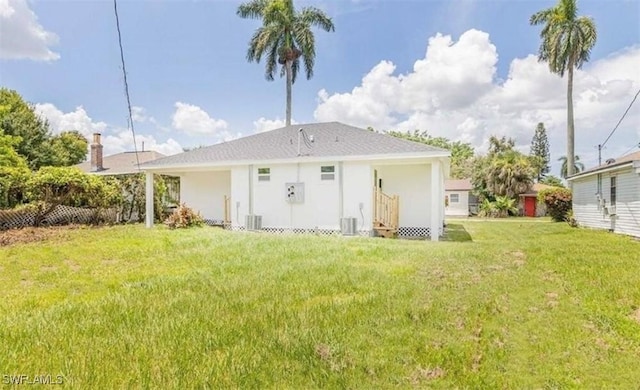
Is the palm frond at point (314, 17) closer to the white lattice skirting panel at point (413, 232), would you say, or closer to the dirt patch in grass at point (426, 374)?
the white lattice skirting panel at point (413, 232)

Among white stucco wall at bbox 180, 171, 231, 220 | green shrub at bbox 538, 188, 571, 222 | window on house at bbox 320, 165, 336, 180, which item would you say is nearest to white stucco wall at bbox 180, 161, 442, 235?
window on house at bbox 320, 165, 336, 180

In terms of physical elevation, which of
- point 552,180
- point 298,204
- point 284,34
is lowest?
point 298,204

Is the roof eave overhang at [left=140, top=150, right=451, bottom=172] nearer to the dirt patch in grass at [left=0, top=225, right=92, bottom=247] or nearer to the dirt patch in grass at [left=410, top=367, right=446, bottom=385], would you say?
the dirt patch in grass at [left=0, top=225, right=92, bottom=247]

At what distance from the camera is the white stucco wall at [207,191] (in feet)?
59.7

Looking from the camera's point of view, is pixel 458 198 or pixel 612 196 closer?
pixel 612 196

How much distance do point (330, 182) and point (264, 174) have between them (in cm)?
269

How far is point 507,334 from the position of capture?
402cm

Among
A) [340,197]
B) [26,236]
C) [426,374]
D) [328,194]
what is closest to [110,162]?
[26,236]

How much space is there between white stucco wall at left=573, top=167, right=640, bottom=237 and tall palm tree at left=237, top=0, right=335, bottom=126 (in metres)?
17.5

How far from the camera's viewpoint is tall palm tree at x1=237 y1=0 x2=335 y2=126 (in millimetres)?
26469

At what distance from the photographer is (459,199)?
1531 inches

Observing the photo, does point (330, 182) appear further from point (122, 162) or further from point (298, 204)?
point (122, 162)

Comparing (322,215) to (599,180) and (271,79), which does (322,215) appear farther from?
(271,79)

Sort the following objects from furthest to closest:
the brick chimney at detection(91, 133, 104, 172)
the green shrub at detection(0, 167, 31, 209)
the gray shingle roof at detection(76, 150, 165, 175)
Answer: the brick chimney at detection(91, 133, 104, 172) → the gray shingle roof at detection(76, 150, 165, 175) → the green shrub at detection(0, 167, 31, 209)
